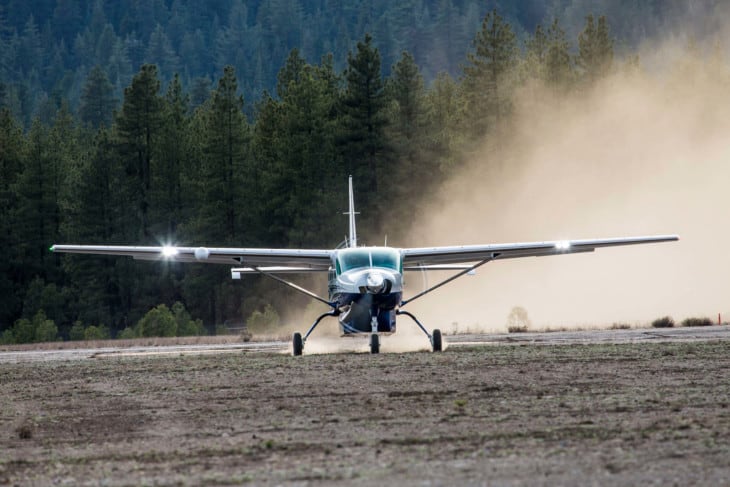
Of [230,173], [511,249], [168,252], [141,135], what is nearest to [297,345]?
[168,252]

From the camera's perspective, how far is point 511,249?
2795cm

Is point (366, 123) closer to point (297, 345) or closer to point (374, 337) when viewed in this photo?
point (297, 345)

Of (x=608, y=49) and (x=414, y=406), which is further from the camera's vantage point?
(x=608, y=49)

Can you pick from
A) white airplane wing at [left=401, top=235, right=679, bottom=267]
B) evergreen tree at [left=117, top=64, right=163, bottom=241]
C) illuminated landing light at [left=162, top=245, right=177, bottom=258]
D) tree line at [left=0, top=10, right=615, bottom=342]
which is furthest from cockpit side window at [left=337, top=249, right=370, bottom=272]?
evergreen tree at [left=117, top=64, right=163, bottom=241]

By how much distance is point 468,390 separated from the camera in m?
16.1

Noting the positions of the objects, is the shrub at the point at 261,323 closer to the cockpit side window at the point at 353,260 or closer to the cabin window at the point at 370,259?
the cockpit side window at the point at 353,260

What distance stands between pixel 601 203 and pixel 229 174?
73.0 feet

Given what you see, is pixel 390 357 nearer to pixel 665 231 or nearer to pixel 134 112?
pixel 665 231

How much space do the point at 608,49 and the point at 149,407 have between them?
62443 mm

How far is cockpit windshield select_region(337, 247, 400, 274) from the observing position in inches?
1013

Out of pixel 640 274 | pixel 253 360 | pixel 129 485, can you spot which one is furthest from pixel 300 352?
Result: pixel 640 274

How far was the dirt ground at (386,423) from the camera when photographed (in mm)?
10078

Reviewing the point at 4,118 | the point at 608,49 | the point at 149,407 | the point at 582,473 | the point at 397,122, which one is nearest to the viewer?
the point at 582,473

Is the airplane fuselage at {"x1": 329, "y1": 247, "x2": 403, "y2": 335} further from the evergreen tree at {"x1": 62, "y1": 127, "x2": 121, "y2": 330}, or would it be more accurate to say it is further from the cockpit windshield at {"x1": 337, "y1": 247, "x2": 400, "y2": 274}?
the evergreen tree at {"x1": 62, "y1": 127, "x2": 121, "y2": 330}
